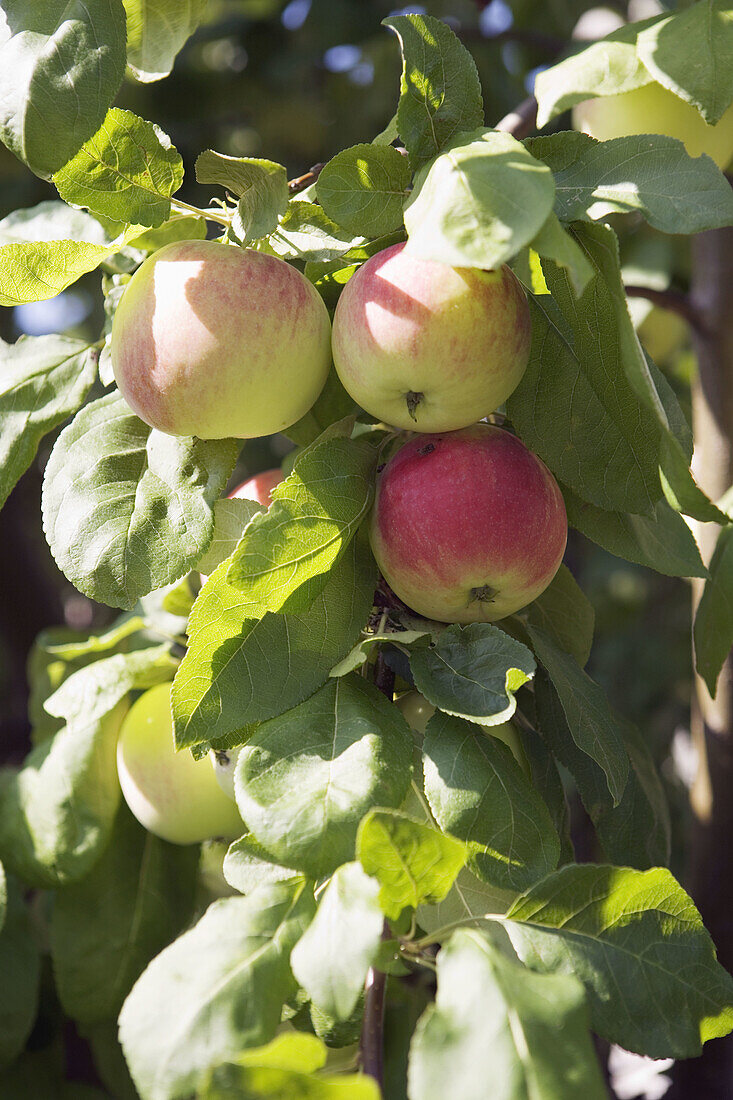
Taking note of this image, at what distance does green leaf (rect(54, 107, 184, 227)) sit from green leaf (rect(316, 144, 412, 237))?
0.30 feet

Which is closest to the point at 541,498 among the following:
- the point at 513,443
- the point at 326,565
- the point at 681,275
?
the point at 513,443

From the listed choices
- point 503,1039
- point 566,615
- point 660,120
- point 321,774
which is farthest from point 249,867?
point 660,120

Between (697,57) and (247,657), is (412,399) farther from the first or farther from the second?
(697,57)

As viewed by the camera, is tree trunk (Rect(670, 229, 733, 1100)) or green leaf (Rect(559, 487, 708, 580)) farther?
tree trunk (Rect(670, 229, 733, 1100))

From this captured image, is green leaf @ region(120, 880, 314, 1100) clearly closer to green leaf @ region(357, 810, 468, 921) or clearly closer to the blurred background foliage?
green leaf @ region(357, 810, 468, 921)

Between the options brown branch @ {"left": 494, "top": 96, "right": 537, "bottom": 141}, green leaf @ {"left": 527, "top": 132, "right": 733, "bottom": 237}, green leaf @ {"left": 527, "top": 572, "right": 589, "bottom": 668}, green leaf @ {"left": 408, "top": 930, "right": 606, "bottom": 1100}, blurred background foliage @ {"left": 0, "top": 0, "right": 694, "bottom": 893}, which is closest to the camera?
green leaf @ {"left": 408, "top": 930, "right": 606, "bottom": 1100}

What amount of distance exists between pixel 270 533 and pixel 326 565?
5cm

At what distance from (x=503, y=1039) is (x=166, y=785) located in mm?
387

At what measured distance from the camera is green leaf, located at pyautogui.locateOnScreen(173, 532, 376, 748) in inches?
22.0

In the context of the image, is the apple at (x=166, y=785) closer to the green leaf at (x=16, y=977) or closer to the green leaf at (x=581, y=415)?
the green leaf at (x=16, y=977)

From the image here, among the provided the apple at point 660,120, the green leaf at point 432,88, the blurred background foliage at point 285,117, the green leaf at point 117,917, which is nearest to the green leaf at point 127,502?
the green leaf at point 432,88

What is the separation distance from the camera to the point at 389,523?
0.60 m

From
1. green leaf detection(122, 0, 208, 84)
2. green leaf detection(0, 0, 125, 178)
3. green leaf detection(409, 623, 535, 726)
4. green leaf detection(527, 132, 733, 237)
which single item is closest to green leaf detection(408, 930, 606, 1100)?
green leaf detection(409, 623, 535, 726)

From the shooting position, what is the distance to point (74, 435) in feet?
2.14
